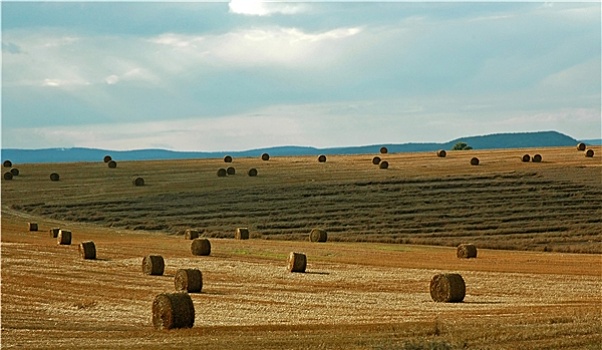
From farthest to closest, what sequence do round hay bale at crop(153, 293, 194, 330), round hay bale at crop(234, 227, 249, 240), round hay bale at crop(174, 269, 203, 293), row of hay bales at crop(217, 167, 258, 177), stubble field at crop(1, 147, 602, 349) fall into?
1. row of hay bales at crop(217, 167, 258, 177)
2. round hay bale at crop(234, 227, 249, 240)
3. round hay bale at crop(174, 269, 203, 293)
4. round hay bale at crop(153, 293, 194, 330)
5. stubble field at crop(1, 147, 602, 349)

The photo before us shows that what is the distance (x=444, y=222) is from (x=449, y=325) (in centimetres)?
3185

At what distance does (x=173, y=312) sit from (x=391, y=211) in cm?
3388

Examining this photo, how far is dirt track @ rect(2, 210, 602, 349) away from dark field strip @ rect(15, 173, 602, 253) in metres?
5.56

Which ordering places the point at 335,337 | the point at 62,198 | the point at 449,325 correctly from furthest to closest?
the point at 62,198 < the point at 449,325 < the point at 335,337

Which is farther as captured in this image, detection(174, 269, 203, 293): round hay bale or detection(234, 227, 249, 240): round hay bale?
detection(234, 227, 249, 240): round hay bale

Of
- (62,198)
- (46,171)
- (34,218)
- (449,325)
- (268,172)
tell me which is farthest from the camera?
(46,171)

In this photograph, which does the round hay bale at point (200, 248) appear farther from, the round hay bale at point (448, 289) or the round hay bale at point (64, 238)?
the round hay bale at point (448, 289)

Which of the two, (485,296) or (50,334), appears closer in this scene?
(50,334)

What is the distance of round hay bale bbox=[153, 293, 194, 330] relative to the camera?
18625 mm

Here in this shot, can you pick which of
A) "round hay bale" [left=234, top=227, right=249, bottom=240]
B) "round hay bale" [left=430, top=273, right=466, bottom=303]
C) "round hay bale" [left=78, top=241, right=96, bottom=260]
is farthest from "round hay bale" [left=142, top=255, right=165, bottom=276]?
"round hay bale" [left=234, top=227, right=249, bottom=240]

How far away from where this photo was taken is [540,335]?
17.2 m

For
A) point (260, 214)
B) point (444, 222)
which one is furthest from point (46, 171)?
point (444, 222)

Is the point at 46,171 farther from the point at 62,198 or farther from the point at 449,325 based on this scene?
the point at 449,325

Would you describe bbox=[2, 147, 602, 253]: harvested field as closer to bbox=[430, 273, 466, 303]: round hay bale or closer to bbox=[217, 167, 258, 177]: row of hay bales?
bbox=[217, 167, 258, 177]: row of hay bales
